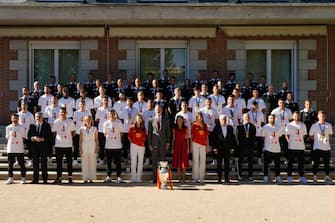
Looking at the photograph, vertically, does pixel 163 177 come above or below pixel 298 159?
below

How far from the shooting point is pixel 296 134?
14.5m

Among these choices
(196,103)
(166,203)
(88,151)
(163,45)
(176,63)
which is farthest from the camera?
(176,63)

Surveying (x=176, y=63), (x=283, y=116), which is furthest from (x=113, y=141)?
(x=176, y=63)

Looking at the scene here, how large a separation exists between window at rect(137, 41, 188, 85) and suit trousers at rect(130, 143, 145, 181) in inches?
191

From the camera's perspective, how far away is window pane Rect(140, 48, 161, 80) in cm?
1875

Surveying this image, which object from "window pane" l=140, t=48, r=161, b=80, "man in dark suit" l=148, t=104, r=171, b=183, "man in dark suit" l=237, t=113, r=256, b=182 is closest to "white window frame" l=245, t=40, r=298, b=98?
"window pane" l=140, t=48, r=161, b=80

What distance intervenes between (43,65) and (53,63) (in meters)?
0.36

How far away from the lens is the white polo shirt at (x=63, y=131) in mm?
14156

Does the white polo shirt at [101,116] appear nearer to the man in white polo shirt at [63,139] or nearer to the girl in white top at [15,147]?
the man in white polo shirt at [63,139]

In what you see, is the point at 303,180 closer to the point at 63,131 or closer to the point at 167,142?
the point at 167,142

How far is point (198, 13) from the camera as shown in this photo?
16.8 m

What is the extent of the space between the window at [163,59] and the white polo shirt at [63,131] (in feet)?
16.2

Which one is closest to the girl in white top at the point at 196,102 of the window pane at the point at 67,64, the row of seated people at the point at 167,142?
the row of seated people at the point at 167,142

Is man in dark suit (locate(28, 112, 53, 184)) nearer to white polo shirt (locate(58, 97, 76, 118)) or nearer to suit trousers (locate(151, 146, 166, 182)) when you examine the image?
white polo shirt (locate(58, 97, 76, 118))
